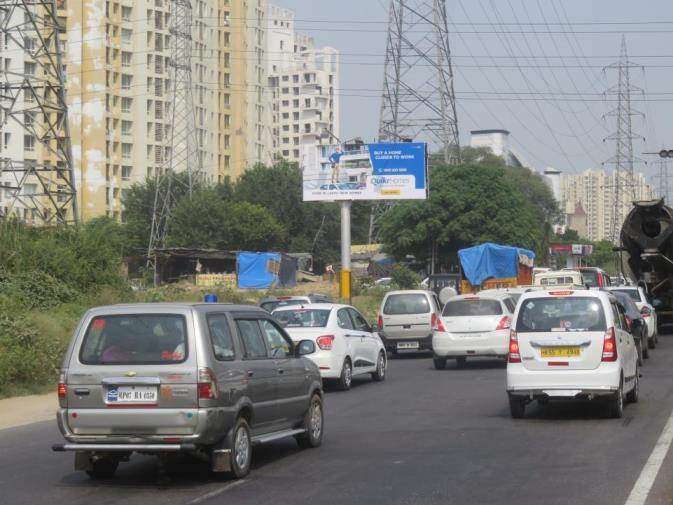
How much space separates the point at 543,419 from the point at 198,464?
5763mm

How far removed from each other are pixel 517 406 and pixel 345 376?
5617mm

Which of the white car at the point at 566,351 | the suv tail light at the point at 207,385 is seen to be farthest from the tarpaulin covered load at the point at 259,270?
the suv tail light at the point at 207,385

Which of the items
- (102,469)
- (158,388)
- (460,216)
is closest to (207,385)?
(158,388)

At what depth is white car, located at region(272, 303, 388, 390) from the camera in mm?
20000

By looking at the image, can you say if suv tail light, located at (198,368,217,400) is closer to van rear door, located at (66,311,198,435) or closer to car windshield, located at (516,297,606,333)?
van rear door, located at (66,311,198,435)

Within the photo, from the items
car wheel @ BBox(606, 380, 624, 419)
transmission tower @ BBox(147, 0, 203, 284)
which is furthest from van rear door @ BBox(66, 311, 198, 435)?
transmission tower @ BBox(147, 0, 203, 284)

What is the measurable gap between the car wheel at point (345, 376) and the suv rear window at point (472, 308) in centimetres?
523

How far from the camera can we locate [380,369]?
74.2ft

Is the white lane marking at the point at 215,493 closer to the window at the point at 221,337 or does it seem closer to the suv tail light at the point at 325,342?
the window at the point at 221,337

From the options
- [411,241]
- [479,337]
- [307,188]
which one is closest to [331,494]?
[479,337]

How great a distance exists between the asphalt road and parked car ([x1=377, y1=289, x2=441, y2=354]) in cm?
1140

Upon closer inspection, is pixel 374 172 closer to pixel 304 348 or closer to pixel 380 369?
pixel 380 369

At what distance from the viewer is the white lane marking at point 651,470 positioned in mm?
9242

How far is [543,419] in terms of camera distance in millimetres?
15336
